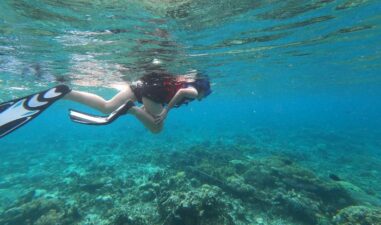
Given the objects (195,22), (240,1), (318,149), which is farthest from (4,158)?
(318,149)

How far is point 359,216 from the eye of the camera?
8.66 m

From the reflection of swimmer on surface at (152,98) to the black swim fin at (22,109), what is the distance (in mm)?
622

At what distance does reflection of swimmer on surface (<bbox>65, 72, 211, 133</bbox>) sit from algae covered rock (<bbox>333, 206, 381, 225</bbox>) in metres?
6.72

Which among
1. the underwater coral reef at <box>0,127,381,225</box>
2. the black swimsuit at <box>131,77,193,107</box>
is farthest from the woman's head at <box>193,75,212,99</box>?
the underwater coral reef at <box>0,127,381,225</box>

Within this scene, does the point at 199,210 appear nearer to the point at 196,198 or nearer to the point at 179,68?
the point at 196,198

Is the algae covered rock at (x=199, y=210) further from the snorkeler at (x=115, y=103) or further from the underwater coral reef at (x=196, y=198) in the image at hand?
the snorkeler at (x=115, y=103)

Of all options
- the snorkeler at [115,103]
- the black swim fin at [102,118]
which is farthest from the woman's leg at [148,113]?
the black swim fin at [102,118]

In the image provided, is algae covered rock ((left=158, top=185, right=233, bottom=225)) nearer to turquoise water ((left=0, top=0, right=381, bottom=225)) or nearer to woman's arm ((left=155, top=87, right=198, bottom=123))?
turquoise water ((left=0, top=0, right=381, bottom=225))

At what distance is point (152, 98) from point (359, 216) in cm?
842

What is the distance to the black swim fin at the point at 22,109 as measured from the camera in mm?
5637

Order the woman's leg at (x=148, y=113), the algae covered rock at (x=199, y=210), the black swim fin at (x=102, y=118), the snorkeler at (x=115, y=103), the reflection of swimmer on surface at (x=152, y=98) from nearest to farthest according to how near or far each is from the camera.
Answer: the snorkeler at (x=115, y=103)
the black swim fin at (x=102, y=118)
the algae covered rock at (x=199, y=210)
the woman's leg at (x=148, y=113)
the reflection of swimmer on surface at (x=152, y=98)

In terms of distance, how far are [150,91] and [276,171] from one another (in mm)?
8296

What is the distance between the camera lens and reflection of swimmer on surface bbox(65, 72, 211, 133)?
753 centimetres

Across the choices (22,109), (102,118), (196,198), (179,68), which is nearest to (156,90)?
(102,118)
